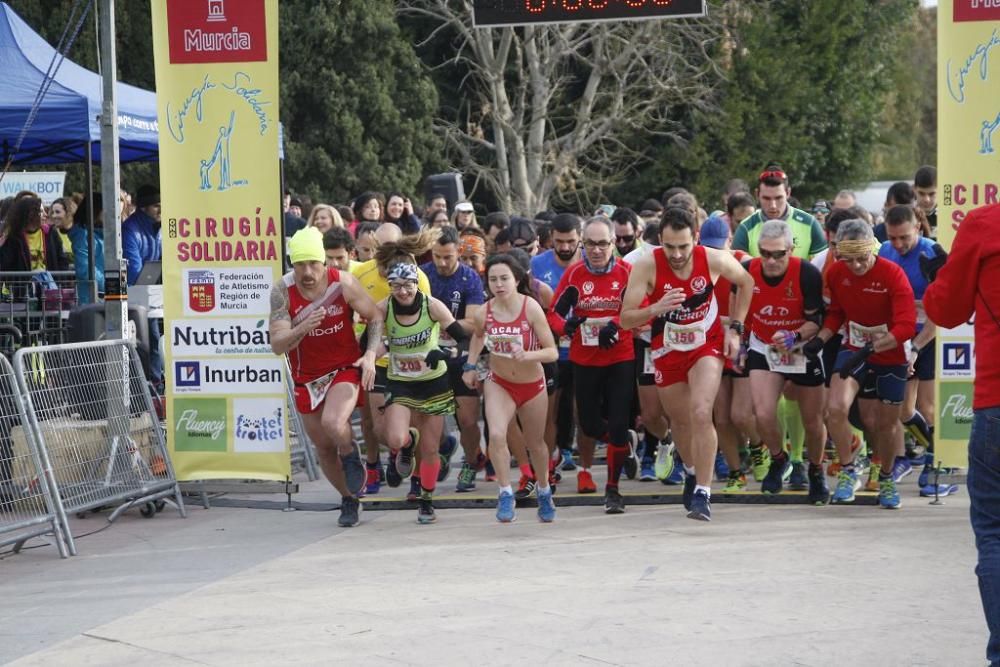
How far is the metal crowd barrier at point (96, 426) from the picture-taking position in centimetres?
927

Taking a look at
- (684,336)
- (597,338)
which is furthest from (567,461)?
(684,336)

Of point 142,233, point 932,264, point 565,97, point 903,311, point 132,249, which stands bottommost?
point 903,311

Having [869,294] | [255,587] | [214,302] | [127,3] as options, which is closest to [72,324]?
[214,302]

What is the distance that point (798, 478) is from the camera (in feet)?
34.6

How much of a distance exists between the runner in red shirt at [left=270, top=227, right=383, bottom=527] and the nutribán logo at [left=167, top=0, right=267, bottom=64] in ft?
4.93

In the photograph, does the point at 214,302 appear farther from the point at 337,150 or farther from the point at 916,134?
the point at 916,134

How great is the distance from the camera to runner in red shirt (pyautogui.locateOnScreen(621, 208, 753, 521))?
9.23 m

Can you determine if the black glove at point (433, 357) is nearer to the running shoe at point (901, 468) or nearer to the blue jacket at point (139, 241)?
the running shoe at point (901, 468)

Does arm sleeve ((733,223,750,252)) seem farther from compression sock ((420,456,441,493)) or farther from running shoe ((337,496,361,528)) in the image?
running shoe ((337,496,361,528))

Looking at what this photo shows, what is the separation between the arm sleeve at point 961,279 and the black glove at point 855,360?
3823 millimetres

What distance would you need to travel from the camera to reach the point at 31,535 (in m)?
8.73

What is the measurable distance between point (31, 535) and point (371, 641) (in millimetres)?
3128

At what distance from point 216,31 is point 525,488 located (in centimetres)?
394

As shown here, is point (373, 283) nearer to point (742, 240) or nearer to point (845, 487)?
point (742, 240)
